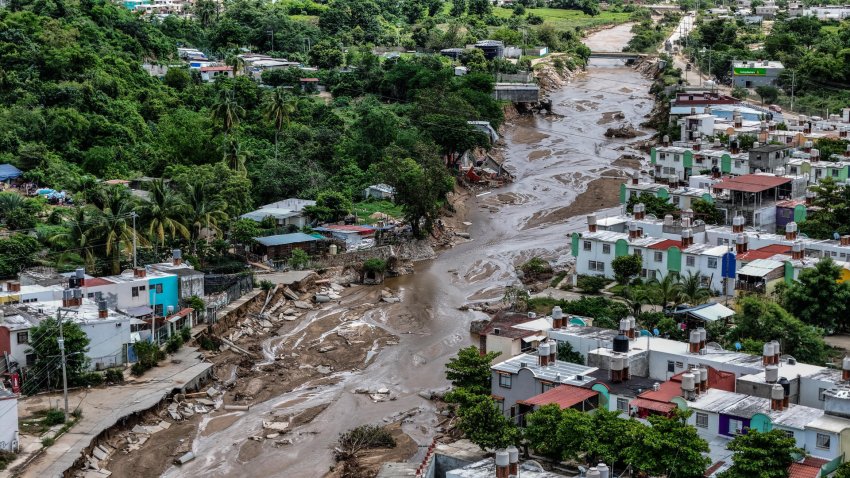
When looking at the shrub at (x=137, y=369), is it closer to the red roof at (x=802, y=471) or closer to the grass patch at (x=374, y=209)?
the grass patch at (x=374, y=209)

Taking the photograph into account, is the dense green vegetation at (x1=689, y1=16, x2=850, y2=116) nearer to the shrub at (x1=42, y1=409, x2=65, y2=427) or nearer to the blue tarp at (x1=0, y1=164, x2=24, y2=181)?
the blue tarp at (x1=0, y1=164, x2=24, y2=181)

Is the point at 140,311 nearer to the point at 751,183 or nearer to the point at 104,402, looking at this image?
the point at 104,402

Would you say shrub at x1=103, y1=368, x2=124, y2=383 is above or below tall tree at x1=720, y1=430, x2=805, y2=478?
below

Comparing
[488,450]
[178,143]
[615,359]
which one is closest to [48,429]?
[488,450]

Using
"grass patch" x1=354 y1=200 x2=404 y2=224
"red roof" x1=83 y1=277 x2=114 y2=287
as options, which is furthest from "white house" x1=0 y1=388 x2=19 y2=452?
"grass patch" x1=354 y1=200 x2=404 y2=224

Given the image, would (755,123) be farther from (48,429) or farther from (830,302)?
(48,429)
